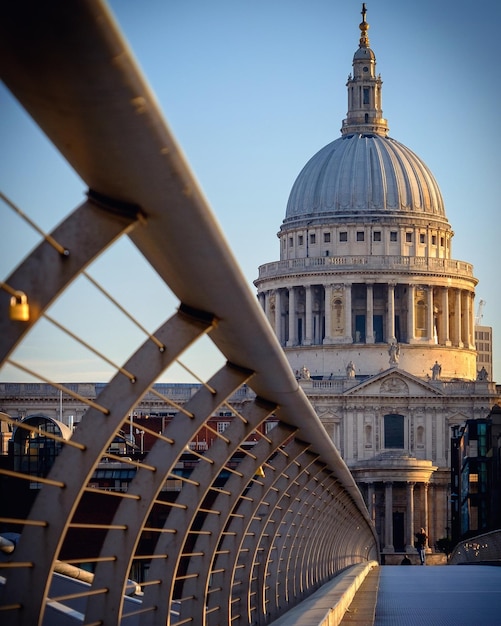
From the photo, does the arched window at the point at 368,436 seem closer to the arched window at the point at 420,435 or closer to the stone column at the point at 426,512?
the arched window at the point at 420,435

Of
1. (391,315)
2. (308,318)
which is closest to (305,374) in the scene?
(308,318)

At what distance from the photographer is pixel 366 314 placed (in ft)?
493

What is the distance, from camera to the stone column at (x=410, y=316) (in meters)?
149

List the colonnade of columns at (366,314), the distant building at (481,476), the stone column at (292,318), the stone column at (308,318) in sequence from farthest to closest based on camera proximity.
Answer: the stone column at (292,318)
the colonnade of columns at (366,314)
the stone column at (308,318)
the distant building at (481,476)

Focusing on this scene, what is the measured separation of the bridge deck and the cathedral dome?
124 m

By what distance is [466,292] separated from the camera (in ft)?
509

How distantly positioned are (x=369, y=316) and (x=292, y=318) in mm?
6404

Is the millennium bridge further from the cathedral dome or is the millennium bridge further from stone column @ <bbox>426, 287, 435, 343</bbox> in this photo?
the cathedral dome

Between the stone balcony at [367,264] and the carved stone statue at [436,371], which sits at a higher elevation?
the stone balcony at [367,264]

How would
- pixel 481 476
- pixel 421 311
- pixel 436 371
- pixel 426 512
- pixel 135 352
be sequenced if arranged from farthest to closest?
pixel 421 311 → pixel 436 371 → pixel 426 512 → pixel 481 476 → pixel 135 352

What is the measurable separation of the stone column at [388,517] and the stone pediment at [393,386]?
11.5 metres

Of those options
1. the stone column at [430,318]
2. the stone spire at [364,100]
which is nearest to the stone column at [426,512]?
the stone column at [430,318]

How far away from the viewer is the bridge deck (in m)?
18.6

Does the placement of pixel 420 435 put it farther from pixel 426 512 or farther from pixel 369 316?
pixel 369 316
